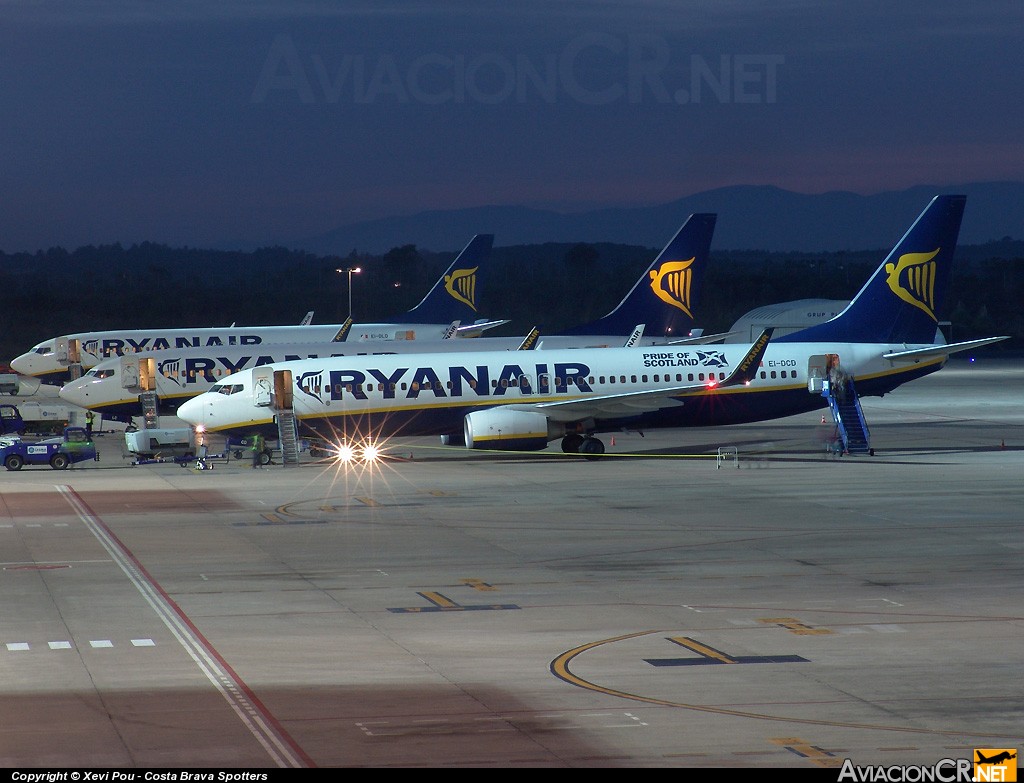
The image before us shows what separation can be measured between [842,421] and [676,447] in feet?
24.1

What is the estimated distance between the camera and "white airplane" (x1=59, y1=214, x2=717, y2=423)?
208 feet

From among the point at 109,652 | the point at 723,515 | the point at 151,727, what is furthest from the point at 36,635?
the point at 723,515

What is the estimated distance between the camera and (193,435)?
53625 mm

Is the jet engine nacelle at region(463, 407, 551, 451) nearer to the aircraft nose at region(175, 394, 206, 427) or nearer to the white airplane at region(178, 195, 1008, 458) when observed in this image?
the white airplane at region(178, 195, 1008, 458)

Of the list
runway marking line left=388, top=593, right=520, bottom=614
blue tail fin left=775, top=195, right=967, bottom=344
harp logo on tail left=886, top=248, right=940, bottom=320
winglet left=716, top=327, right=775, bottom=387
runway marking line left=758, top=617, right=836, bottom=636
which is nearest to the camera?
runway marking line left=758, top=617, right=836, bottom=636

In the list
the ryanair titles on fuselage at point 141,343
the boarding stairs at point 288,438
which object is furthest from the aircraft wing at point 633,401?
the ryanair titles on fuselage at point 141,343

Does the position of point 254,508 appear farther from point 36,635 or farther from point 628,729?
point 628,729

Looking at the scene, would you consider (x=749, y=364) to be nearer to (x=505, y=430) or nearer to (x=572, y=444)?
(x=572, y=444)

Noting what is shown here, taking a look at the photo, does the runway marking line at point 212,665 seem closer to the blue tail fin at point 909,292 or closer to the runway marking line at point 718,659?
the runway marking line at point 718,659

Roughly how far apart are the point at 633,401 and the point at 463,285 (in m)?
46.1

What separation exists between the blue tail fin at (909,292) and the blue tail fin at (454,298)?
41.4 m

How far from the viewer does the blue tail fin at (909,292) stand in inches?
2226

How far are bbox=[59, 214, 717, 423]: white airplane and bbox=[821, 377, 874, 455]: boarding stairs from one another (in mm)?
12666

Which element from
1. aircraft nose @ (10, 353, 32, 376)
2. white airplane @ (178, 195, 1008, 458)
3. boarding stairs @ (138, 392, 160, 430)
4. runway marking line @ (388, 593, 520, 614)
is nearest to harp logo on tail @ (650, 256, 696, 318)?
white airplane @ (178, 195, 1008, 458)
